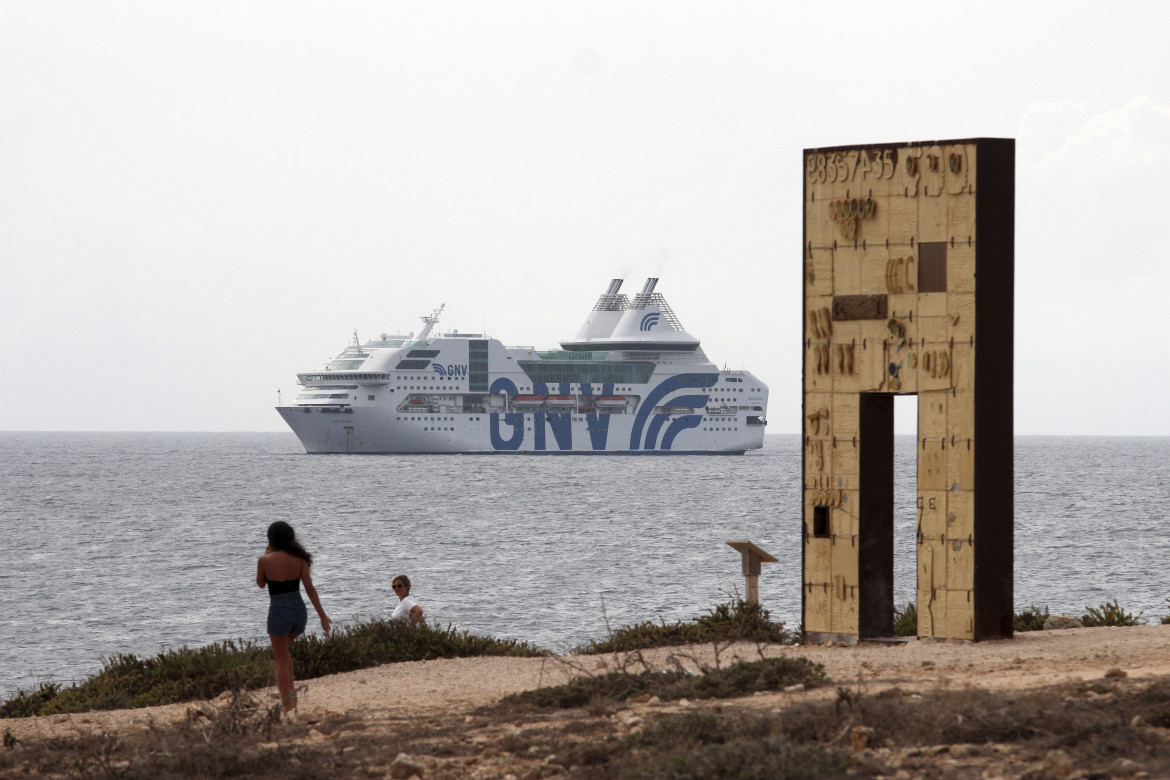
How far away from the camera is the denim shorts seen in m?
6.55

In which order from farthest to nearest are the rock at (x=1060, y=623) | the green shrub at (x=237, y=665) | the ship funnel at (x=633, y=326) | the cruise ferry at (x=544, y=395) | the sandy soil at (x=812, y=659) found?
the ship funnel at (x=633, y=326)
the cruise ferry at (x=544, y=395)
the rock at (x=1060, y=623)
the green shrub at (x=237, y=665)
the sandy soil at (x=812, y=659)

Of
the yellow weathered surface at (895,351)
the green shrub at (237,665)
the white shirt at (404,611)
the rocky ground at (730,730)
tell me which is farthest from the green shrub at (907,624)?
the white shirt at (404,611)

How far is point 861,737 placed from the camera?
15.6 ft

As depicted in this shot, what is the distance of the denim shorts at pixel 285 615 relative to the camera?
6.55 m

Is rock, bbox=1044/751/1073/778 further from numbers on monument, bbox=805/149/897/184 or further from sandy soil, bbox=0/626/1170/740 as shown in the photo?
numbers on monument, bbox=805/149/897/184

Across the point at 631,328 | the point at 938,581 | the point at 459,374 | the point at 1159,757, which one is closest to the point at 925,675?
the point at 938,581

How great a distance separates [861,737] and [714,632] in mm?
4764

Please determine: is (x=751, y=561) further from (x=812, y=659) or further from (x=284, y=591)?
(x=284, y=591)

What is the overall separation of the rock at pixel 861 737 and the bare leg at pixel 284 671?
313 centimetres

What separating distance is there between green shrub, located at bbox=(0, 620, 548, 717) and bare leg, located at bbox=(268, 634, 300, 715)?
173cm

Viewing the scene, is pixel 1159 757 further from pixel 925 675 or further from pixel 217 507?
pixel 217 507

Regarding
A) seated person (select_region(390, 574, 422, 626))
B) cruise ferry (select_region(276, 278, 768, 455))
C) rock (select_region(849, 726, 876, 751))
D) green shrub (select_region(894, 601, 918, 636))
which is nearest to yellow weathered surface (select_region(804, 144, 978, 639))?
green shrub (select_region(894, 601, 918, 636))

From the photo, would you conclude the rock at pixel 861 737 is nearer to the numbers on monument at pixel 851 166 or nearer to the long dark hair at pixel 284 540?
the long dark hair at pixel 284 540

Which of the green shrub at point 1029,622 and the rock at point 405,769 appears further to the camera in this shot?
the green shrub at point 1029,622
